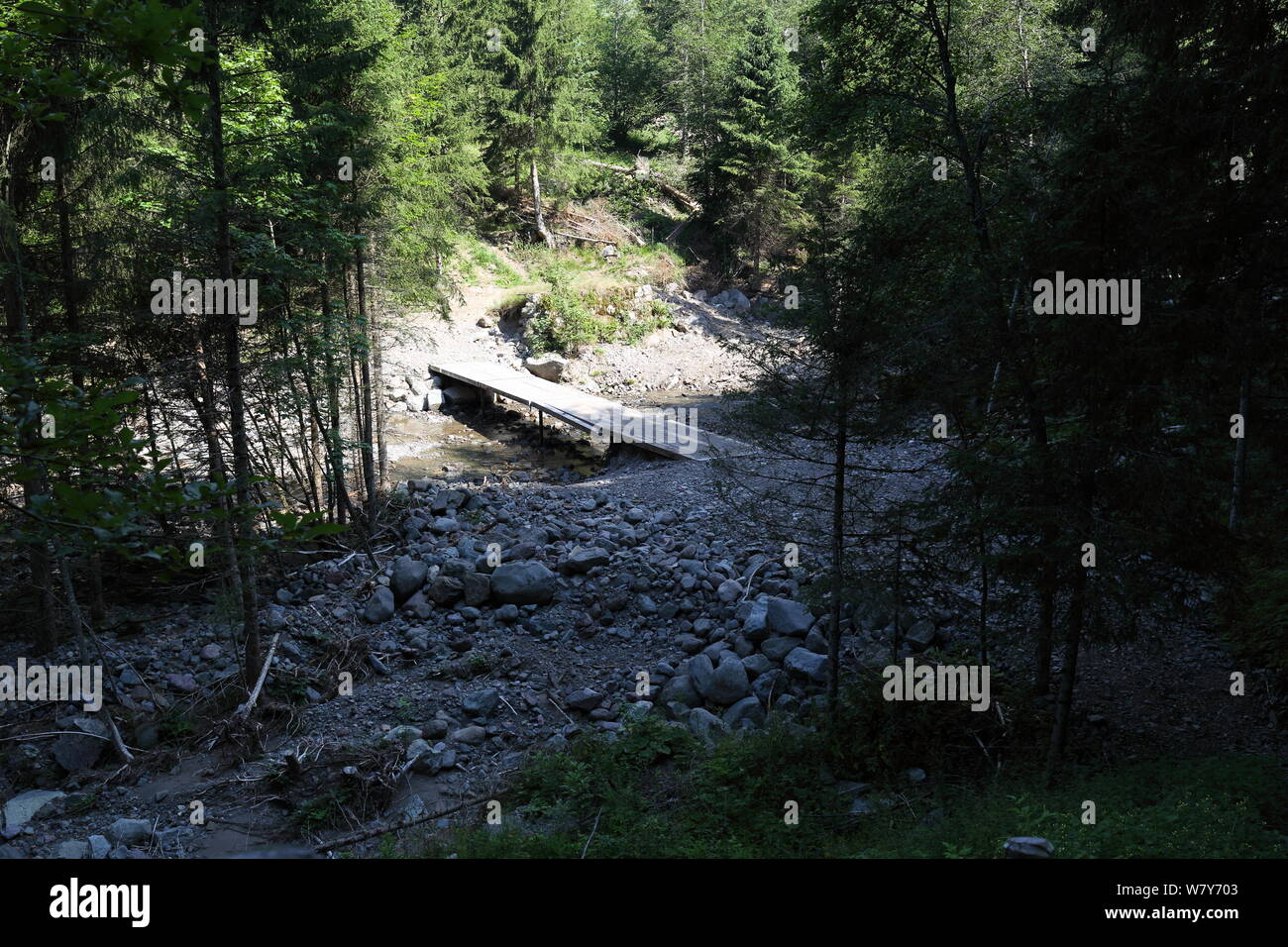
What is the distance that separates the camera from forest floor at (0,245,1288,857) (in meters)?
7.15

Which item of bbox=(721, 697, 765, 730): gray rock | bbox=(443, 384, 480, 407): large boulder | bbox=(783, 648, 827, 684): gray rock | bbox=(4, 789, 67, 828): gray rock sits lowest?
bbox=(4, 789, 67, 828): gray rock

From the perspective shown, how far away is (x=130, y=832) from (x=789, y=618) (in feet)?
22.3

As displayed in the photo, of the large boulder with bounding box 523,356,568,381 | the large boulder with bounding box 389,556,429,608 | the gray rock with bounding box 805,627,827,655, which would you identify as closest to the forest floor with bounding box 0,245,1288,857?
the large boulder with bounding box 389,556,429,608

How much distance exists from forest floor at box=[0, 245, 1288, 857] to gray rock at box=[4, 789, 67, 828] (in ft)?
0.31

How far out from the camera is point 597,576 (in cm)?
1205

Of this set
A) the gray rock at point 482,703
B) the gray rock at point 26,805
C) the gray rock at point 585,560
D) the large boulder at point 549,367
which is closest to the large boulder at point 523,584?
the gray rock at point 585,560

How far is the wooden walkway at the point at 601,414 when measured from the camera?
714 inches

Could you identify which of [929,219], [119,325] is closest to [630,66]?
[119,325]

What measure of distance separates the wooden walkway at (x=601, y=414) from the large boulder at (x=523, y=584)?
195 inches

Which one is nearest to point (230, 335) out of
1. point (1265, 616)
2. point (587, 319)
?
point (1265, 616)

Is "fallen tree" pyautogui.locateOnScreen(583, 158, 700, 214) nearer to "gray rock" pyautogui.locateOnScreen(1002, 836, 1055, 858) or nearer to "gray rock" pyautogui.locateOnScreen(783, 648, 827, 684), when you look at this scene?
"gray rock" pyautogui.locateOnScreen(783, 648, 827, 684)

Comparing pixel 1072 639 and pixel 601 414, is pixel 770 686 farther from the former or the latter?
pixel 601 414

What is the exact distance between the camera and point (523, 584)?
11477mm
